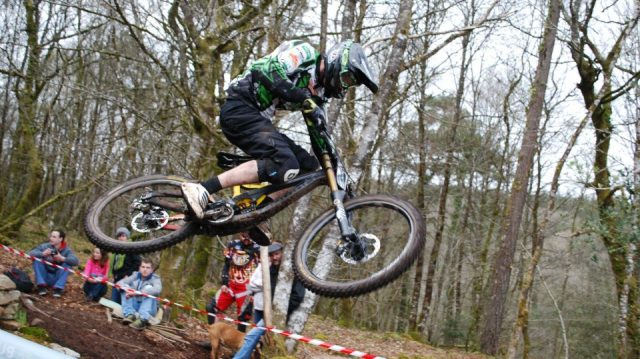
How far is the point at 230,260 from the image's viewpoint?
8.84 metres

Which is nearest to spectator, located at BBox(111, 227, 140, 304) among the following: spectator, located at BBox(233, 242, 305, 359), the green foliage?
the green foliage

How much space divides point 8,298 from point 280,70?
492 centimetres

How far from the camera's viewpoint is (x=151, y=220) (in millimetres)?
5141

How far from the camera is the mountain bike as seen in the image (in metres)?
4.54

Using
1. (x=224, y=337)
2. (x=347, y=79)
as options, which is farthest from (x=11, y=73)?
(x=347, y=79)

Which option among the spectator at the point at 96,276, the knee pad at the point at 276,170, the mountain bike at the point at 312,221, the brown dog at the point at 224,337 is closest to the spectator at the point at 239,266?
the brown dog at the point at 224,337

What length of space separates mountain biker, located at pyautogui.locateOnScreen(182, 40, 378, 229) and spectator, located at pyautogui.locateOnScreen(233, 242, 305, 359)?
10.3ft

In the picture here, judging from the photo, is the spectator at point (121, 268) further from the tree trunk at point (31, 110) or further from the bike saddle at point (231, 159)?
the tree trunk at point (31, 110)

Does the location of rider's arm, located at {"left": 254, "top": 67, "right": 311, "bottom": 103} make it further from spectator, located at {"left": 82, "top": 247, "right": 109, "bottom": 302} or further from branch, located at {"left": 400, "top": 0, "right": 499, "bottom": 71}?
spectator, located at {"left": 82, "top": 247, "right": 109, "bottom": 302}

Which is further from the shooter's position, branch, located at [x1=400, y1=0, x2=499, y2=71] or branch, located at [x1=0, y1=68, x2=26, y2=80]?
branch, located at [x1=0, y1=68, x2=26, y2=80]

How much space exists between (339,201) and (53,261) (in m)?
6.46

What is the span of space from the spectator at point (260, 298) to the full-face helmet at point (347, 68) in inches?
155

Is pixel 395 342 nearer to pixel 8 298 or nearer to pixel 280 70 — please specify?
pixel 8 298

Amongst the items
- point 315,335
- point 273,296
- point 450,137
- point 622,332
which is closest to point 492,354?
point 622,332
